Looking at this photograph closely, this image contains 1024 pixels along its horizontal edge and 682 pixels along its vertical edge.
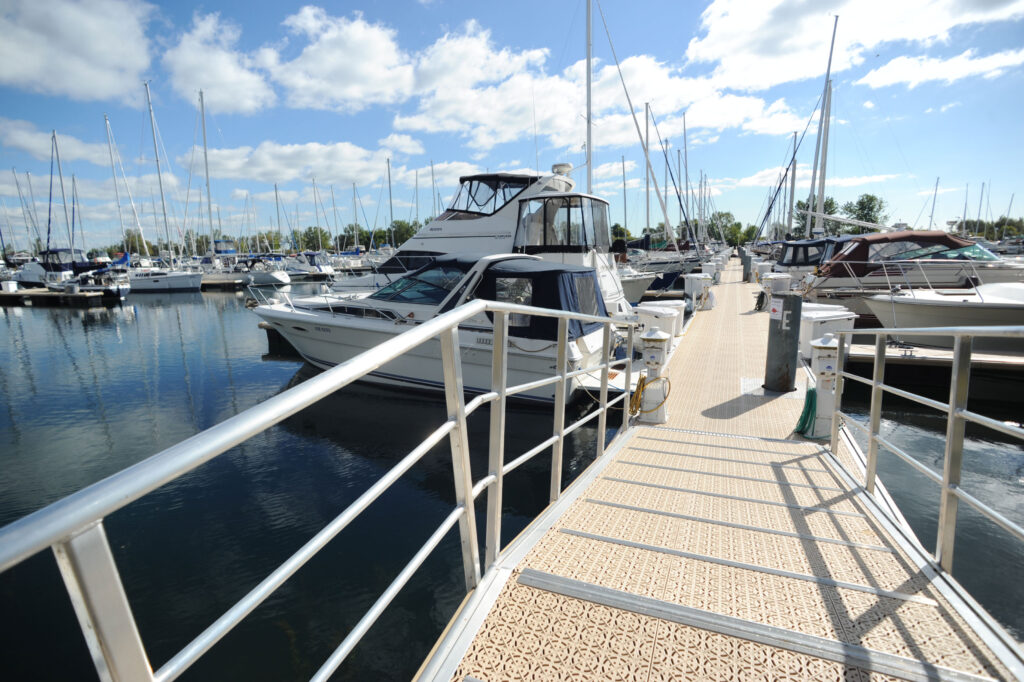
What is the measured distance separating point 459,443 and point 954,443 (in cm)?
218

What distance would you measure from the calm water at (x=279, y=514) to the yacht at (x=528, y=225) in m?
4.74

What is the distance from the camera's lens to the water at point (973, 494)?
14.1ft

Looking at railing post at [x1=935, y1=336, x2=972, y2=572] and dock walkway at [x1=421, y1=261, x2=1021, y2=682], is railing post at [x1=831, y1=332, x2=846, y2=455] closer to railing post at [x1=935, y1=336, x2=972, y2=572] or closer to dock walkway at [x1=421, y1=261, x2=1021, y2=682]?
dock walkway at [x1=421, y1=261, x2=1021, y2=682]

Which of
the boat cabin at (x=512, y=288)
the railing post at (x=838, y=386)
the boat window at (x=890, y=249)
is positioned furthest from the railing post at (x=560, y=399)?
the boat window at (x=890, y=249)

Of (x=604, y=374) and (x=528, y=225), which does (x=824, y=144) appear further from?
(x=604, y=374)

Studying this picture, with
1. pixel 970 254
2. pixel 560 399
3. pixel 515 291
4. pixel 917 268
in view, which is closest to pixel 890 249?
pixel 917 268

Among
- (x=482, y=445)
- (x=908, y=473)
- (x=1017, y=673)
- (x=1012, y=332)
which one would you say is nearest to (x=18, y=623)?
(x=482, y=445)

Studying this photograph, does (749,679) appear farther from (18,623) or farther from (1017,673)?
(18,623)

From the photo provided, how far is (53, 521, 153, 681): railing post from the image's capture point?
2.34ft

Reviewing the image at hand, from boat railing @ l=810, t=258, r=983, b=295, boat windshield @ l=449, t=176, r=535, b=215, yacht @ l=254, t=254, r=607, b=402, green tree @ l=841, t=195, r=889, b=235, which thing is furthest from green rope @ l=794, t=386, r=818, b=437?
green tree @ l=841, t=195, r=889, b=235

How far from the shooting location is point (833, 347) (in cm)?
534

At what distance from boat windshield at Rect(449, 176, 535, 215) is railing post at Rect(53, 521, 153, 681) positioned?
1266 centimetres

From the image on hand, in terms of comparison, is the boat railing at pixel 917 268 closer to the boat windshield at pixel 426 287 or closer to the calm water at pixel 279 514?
the calm water at pixel 279 514

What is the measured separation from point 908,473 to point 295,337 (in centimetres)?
1095
